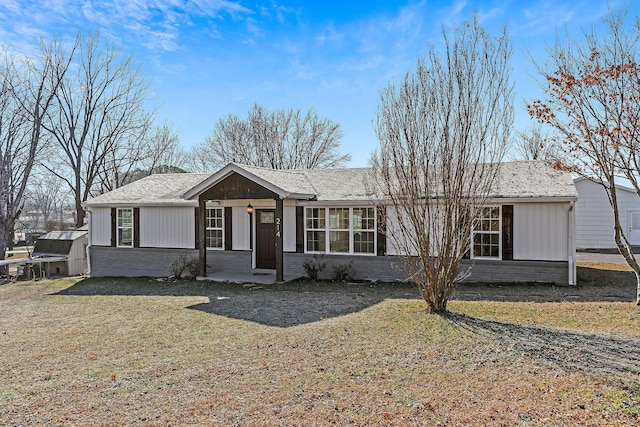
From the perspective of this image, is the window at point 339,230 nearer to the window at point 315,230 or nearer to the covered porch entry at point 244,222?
the window at point 315,230

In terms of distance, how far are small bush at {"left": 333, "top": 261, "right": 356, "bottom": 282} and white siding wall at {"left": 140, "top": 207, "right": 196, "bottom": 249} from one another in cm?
548

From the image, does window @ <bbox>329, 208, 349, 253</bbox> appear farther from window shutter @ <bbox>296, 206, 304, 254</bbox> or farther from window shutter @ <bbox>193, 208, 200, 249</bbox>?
window shutter @ <bbox>193, 208, 200, 249</bbox>

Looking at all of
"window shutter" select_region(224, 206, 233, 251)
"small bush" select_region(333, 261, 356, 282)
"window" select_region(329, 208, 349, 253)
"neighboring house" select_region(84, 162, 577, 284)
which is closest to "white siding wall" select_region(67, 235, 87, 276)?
"neighboring house" select_region(84, 162, 577, 284)

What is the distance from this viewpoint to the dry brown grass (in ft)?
14.6

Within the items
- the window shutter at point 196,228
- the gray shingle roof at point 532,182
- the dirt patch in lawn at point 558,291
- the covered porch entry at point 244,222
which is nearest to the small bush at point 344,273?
the covered porch entry at point 244,222

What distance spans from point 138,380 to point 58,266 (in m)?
16.0

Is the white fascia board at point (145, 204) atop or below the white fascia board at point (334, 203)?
atop

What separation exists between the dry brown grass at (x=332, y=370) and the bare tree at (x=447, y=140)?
1.62 meters

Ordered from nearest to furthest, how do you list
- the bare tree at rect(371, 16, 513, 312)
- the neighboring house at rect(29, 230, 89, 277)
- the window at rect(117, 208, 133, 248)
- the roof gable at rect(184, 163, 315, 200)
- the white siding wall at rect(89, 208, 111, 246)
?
the bare tree at rect(371, 16, 513, 312) < the roof gable at rect(184, 163, 315, 200) < the window at rect(117, 208, 133, 248) < the white siding wall at rect(89, 208, 111, 246) < the neighboring house at rect(29, 230, 89, 277)

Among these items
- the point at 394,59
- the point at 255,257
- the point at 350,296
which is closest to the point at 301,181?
the point at 255,257

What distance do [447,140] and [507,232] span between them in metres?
5.60

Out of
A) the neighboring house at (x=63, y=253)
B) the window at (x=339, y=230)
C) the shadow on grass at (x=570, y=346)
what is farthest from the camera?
the neighboring house at (x=63, y=253)

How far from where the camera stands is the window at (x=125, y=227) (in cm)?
1720

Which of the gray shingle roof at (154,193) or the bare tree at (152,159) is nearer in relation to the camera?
the gray shingle roof at (154,193)
